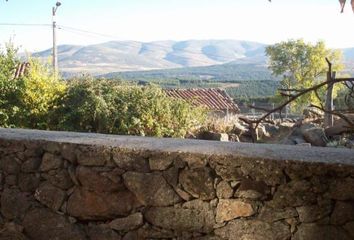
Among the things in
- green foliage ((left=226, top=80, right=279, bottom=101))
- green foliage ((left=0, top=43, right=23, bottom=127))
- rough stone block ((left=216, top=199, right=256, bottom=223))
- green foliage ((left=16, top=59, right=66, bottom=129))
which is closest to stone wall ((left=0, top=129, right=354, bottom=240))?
rough stone block ((left=216, top=199, right=256, bottom=223))

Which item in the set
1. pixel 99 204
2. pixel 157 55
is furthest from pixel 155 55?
pixel 99 204

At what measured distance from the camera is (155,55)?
155 m

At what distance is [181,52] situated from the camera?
15875cm

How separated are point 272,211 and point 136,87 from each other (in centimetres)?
1011

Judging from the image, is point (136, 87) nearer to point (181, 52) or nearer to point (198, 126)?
point (198, 126)

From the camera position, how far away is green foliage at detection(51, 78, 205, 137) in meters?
11.3

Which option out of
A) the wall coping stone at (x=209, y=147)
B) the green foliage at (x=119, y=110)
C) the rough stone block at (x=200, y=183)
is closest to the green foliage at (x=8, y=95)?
the green foliage at (x=119, y=110)

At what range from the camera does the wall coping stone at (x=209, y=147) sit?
8.62ft

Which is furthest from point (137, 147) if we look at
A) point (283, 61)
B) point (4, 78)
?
point (283, 61)

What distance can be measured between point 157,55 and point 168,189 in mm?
153340

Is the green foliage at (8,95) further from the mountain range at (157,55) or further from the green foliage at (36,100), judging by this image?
the mountain range at (157,55)

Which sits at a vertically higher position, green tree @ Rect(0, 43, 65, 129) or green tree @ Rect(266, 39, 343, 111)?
green tree @ Rect(266, 39, 343, 111)

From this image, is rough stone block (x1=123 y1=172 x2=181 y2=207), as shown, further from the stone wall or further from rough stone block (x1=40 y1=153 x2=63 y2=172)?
rough stone block (x1=40 y1=153 x2=63 y2=172)

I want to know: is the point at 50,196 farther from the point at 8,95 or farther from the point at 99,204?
the point at 8,95
